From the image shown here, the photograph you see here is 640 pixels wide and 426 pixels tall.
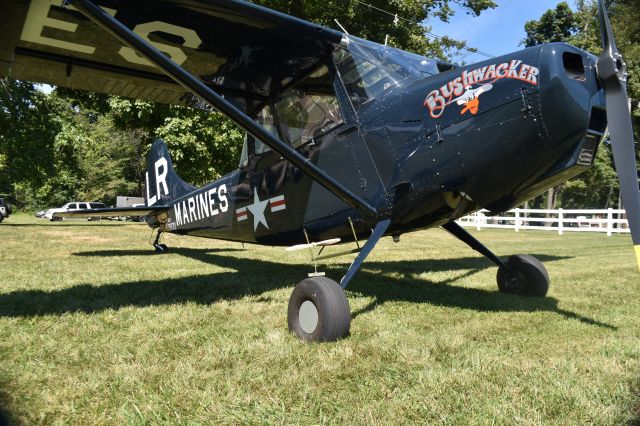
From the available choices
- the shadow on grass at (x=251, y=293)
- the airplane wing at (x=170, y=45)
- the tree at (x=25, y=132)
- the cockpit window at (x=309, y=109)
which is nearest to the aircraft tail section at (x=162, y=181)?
the shadow on grass at (x=251, y=293)

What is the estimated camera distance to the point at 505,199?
391 centimetres

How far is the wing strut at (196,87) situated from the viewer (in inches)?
139

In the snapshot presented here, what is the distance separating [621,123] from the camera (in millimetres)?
3312

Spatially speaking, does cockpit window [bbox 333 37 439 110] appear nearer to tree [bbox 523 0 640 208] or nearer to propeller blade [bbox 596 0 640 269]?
propeller blade [bbox 596 0 640 269]

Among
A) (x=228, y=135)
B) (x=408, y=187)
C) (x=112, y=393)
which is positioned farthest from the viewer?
(x=228, y=135)

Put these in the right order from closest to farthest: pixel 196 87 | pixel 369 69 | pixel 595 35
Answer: pixel 196 87, pixel 369 69, pixel 595 35

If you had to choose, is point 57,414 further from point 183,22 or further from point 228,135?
point 228,135

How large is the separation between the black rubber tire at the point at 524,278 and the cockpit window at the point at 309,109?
2.78 metres

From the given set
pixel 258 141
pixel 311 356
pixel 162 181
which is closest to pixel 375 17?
pixel 162 181

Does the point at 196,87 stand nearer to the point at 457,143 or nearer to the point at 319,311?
the point at 319,311

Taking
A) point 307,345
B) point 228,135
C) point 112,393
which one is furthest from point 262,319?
point 228,135

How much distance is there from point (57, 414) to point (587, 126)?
381 centimetres

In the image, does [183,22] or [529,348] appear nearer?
[529,348]

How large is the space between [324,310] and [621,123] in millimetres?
2628
